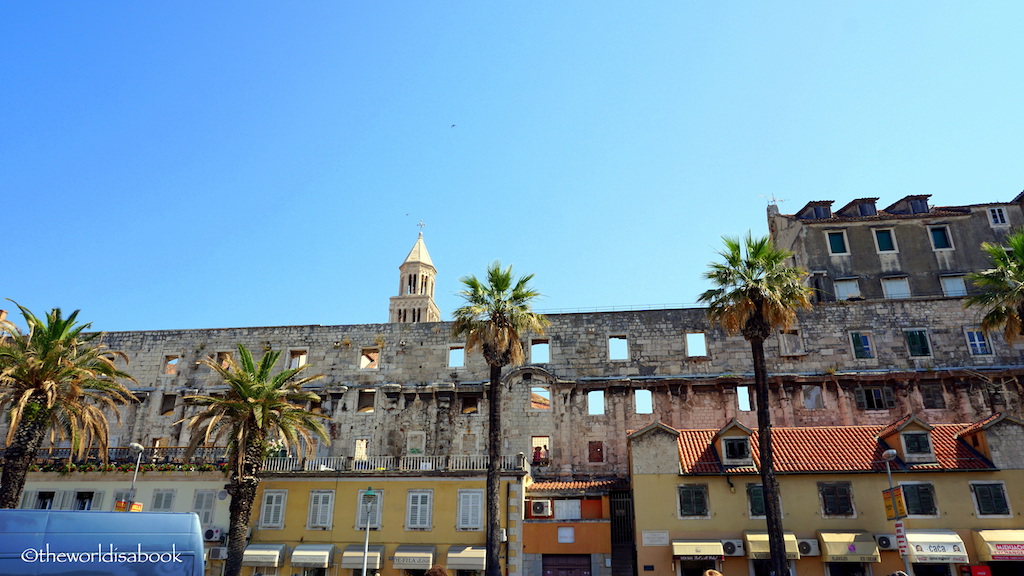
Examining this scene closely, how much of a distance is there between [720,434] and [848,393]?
1137 centimetres

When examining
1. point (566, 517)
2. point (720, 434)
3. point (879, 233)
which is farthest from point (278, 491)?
point (879, 233)

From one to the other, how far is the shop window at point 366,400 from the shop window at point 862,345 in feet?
85.7

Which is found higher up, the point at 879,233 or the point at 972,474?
the point at 879,233

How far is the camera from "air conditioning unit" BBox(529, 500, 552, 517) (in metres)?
30.1

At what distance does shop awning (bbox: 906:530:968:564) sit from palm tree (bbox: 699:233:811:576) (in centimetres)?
570

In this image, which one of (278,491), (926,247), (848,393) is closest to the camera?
(278,491)

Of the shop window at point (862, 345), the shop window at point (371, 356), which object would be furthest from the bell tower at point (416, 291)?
the shop window at point (862, 345)

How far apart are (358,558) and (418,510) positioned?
2998 millimetres

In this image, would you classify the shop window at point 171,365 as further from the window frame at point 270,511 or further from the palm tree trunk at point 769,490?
the palm tree trunk at point 769,490

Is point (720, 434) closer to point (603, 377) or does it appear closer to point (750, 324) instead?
point (750, 324)

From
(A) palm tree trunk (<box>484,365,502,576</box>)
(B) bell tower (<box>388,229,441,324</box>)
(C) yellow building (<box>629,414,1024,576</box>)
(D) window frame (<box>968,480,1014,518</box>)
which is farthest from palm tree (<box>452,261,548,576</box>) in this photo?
(B) bell tower (<box>388,229,441,324</box>)

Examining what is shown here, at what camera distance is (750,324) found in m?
26.4

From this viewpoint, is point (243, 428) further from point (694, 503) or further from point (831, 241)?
point (831, 241)

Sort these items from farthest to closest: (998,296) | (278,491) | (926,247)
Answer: (926,247) → (278,491) → (998,296)
